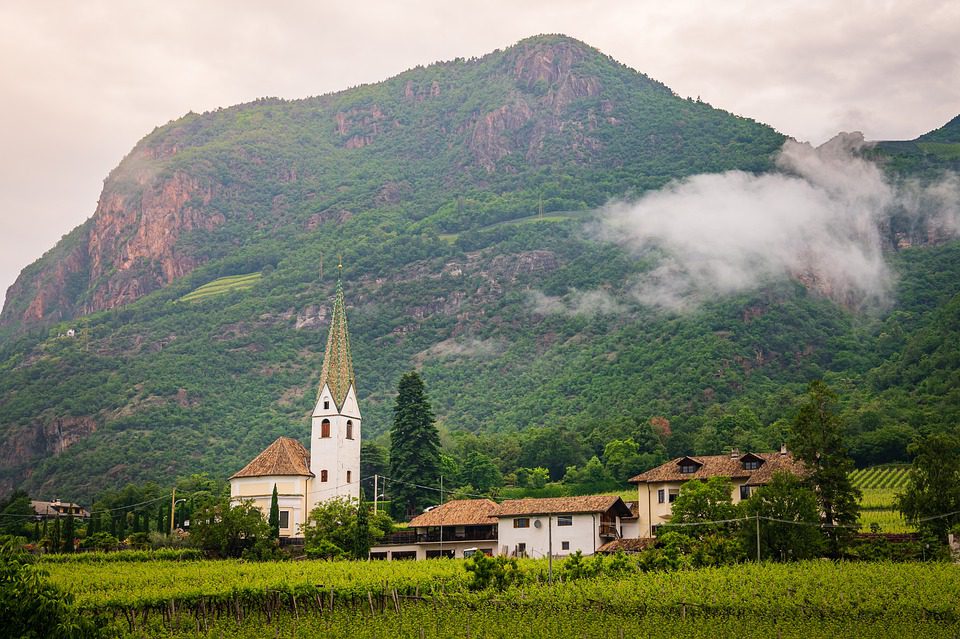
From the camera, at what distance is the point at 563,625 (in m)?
50.5

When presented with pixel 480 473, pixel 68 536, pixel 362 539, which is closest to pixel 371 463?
pixel 480 473

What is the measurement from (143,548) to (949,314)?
11208 cm

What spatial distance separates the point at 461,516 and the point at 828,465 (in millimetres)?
28218

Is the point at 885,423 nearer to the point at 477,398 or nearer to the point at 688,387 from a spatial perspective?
the point at 688,387

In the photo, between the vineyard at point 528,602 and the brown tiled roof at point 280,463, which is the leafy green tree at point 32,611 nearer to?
the vineyard at point 528,602

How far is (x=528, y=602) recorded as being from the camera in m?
55.6

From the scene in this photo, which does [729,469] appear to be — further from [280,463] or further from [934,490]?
[280,463]

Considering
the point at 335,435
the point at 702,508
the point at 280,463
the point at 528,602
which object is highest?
the point at 335,435

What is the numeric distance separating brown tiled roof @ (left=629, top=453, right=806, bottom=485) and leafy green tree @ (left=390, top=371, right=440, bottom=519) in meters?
27.1

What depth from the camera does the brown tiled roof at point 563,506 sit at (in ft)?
262

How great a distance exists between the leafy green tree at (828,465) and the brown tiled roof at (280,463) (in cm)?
4166

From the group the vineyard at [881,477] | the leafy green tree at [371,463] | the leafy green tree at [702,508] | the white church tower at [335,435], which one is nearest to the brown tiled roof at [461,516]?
the white church tower at [335,435]

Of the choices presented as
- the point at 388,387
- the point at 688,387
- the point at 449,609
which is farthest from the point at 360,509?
the point at 388,387

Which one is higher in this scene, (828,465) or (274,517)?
(828,465)
